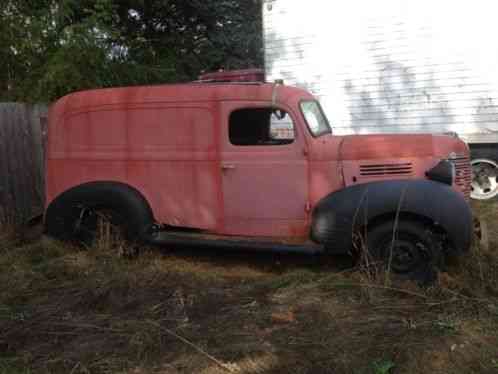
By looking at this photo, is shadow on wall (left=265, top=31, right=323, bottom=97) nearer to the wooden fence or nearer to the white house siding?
the white house siding

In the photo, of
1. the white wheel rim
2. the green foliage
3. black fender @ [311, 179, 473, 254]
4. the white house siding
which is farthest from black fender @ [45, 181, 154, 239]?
the white wheel rim

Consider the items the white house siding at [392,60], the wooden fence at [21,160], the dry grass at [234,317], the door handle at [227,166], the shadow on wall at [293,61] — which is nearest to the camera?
the dry grass at [234,317]

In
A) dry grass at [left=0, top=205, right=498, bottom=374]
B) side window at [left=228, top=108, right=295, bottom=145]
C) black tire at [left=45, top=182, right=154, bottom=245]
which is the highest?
side window at [left=228, top=108, right=295, bottom=145]

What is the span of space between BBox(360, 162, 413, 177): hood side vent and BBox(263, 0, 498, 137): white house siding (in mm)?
4686

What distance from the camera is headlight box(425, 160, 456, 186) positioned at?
4535mm

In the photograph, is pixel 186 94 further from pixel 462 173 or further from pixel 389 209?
pixel 462 173

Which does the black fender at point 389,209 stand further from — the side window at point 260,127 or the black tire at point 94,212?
the black tire at point 94,212

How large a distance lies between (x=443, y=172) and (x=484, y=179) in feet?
15.0

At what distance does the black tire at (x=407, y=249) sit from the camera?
4406mm

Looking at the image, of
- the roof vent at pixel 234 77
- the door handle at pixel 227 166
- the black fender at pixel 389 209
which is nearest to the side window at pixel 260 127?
the door handle at pixel 227 166

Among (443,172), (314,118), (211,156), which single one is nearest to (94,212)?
(211,156)

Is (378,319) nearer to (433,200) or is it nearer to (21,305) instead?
(433,200)

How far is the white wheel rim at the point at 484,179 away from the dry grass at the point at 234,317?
12.3 feet

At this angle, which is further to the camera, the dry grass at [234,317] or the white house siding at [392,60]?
the white house siding at [392,60]
